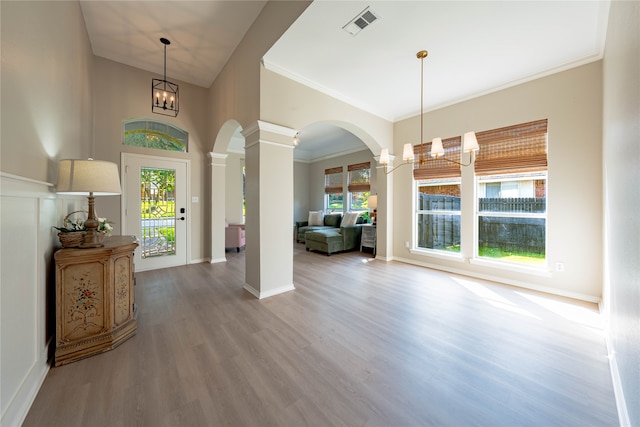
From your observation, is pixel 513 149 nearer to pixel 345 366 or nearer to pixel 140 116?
pixel 345 366

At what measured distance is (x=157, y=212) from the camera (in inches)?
162

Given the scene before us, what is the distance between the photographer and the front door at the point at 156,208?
3.90 metres

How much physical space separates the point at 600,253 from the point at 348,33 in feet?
12.7

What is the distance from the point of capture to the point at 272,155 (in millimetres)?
3002

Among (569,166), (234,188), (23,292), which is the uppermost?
(234,188)

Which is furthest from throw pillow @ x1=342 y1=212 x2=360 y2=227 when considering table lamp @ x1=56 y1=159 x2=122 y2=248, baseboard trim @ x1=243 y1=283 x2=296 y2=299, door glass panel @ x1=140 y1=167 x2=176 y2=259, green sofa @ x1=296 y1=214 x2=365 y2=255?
table lamp @ x1=56 y1=159 x2=122 y2=248

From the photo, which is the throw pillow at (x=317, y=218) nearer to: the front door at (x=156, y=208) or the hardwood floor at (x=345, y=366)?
the front door at (x=156, y=208)

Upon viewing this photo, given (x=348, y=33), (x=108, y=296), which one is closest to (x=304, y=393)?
(x=108, y=296)

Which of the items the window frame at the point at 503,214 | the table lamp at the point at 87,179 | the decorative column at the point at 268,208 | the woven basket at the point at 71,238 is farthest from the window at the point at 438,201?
the woven basket at the point at 71,238

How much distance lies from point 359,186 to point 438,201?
2.95 m

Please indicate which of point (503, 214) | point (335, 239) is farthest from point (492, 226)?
point (335, 239)

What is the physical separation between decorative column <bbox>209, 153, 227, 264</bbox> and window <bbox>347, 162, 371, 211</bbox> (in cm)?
395

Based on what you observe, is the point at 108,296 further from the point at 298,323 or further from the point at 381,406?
the point at 381,406

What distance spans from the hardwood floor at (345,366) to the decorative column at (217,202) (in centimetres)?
168
